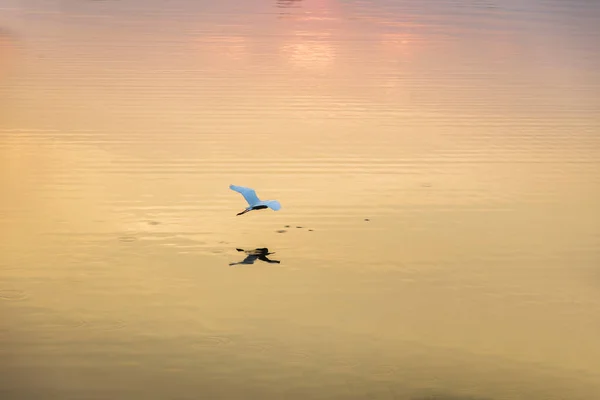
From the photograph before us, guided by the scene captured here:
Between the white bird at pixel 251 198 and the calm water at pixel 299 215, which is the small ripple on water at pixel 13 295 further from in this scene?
the white bird at pixel 251 198

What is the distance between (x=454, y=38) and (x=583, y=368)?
4478 mm

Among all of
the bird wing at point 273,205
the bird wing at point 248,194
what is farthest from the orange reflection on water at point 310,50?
the bird wing at point 273,205

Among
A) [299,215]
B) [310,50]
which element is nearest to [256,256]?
[299,215]

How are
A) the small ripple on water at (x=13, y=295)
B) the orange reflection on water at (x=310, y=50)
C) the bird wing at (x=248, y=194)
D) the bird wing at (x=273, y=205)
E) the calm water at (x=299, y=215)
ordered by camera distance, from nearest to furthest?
the calm water at (x=299, y=215), the small ripple on water at (x=13, y=295), the bird wing at (x=273, y=205), the bird wing at (x=248, y=194), the orange reflection on water at (x=310, y=50)

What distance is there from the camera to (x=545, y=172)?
16.5 ft

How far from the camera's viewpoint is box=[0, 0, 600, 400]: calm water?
3301mm

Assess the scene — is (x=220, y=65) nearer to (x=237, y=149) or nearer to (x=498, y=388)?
(x=237, y=149)

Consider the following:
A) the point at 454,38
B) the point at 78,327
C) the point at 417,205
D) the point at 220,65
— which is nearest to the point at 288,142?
the point at 417,205

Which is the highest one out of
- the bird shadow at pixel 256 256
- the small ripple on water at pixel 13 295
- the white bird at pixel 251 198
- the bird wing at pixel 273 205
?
the white bird at pixel 251 198

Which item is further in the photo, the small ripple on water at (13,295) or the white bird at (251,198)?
the white bird at (251,198)

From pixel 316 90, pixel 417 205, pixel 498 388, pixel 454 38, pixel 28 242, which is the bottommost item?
pixel 498 388

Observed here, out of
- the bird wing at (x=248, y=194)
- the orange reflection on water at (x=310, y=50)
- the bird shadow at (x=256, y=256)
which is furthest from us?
A: the orange reflection on water at (x=310, y=50)

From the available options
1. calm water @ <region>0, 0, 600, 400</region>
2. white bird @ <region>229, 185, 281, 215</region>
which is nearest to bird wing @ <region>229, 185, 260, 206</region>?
white bird @ <region>229, 185, 281, 215</region>

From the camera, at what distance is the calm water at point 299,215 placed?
10.8 feet
